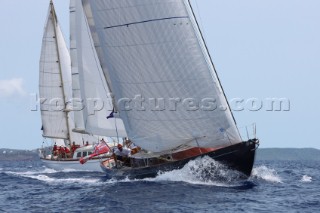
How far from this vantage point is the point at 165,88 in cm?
3244

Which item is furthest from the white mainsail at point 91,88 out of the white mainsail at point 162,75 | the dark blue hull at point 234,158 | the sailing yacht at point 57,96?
the sailing yacht at point 57,96

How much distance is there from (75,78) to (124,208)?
24100 millimetres

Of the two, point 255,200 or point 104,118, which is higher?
point 104,118

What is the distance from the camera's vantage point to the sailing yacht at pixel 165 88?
103ft

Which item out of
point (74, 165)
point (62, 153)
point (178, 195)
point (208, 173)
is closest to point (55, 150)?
point (62, 153)

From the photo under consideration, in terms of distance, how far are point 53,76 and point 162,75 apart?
2592cm

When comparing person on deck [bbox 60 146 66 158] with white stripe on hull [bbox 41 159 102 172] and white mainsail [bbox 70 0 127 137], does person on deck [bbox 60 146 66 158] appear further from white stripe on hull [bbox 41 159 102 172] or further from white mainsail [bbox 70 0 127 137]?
white mainsail [bbox 70 0 127 137]

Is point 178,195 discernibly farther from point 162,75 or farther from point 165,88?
point 162,75

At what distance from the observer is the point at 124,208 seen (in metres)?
25.9

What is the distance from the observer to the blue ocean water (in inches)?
1013

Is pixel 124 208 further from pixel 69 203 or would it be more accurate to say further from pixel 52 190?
pixel 52 190

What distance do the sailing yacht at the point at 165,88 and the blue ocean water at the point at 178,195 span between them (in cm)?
75

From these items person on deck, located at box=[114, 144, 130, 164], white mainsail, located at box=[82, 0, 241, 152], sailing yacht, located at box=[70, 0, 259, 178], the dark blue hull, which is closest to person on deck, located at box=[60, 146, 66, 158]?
person on deck, located at box=[114, 144, 130, 164]

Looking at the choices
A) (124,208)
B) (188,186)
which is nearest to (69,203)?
(124,208)
